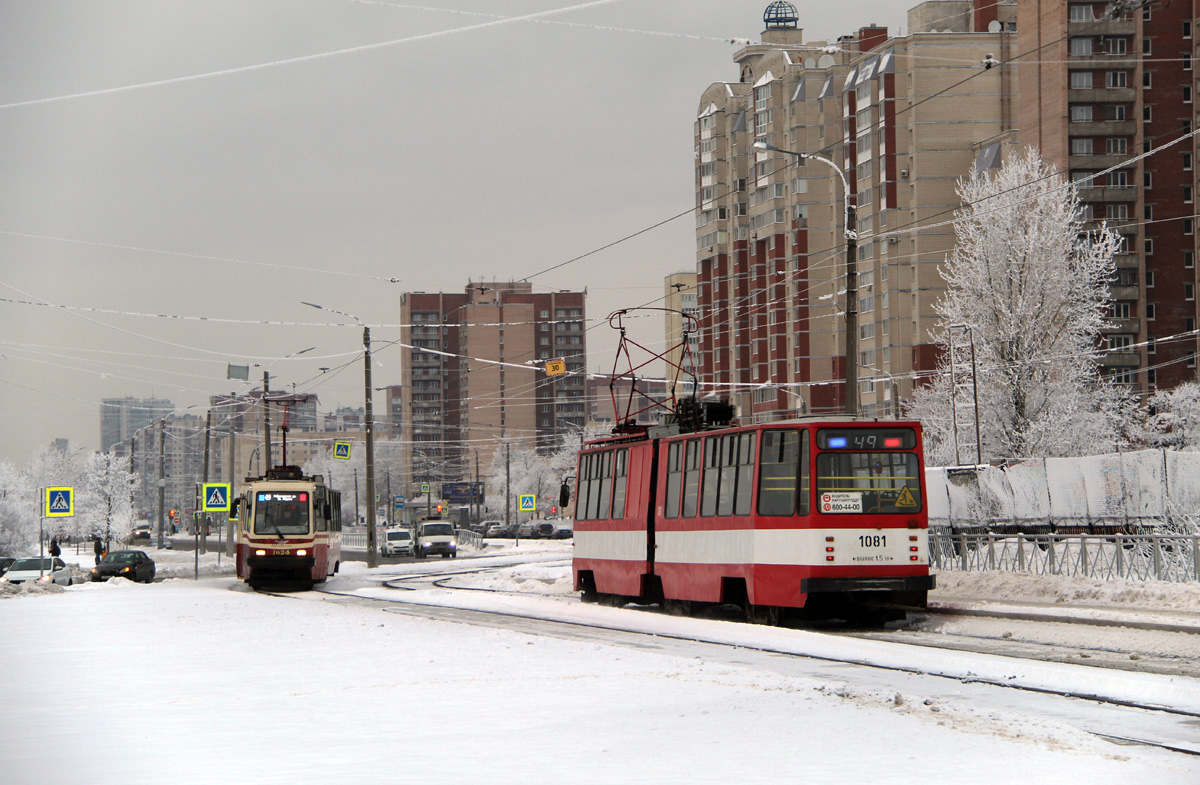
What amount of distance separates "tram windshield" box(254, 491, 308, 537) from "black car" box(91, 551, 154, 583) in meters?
15.0

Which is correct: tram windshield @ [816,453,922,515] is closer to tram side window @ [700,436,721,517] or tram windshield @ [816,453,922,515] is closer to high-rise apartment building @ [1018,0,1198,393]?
tram side window @ [700,436,721,517]

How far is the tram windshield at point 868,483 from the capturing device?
790 inches

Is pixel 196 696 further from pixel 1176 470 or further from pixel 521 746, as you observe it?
pixel 1176 470

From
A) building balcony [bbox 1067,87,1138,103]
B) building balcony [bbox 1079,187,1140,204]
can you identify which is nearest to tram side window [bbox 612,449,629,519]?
building balcony [bbox 1067,87,1138,103]

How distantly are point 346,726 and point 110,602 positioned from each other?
21.4 m

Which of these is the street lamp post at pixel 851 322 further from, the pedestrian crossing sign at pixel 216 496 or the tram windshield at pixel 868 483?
the pedestrian crossing sign at pixel 216 496

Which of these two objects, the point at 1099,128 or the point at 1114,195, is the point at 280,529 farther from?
the point at 1114,195

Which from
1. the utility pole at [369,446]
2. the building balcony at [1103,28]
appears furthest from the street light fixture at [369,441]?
the building balcony at [1103,28]

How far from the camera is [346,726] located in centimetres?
1046

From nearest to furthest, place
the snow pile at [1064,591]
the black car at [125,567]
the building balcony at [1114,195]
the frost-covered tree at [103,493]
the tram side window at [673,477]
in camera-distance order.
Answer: the snow pile at [1064,591], the tram side window at [673,477], the black car at [125,567], the building balcony at [1114,195], the frost-covered tree at [103,493]

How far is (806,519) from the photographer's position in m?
20.0

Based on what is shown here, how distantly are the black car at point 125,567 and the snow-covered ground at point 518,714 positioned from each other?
3117cm

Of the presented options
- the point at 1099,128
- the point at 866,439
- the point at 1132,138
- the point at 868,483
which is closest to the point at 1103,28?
the point at 1099,128

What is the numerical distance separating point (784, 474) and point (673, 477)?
14.0 feet
